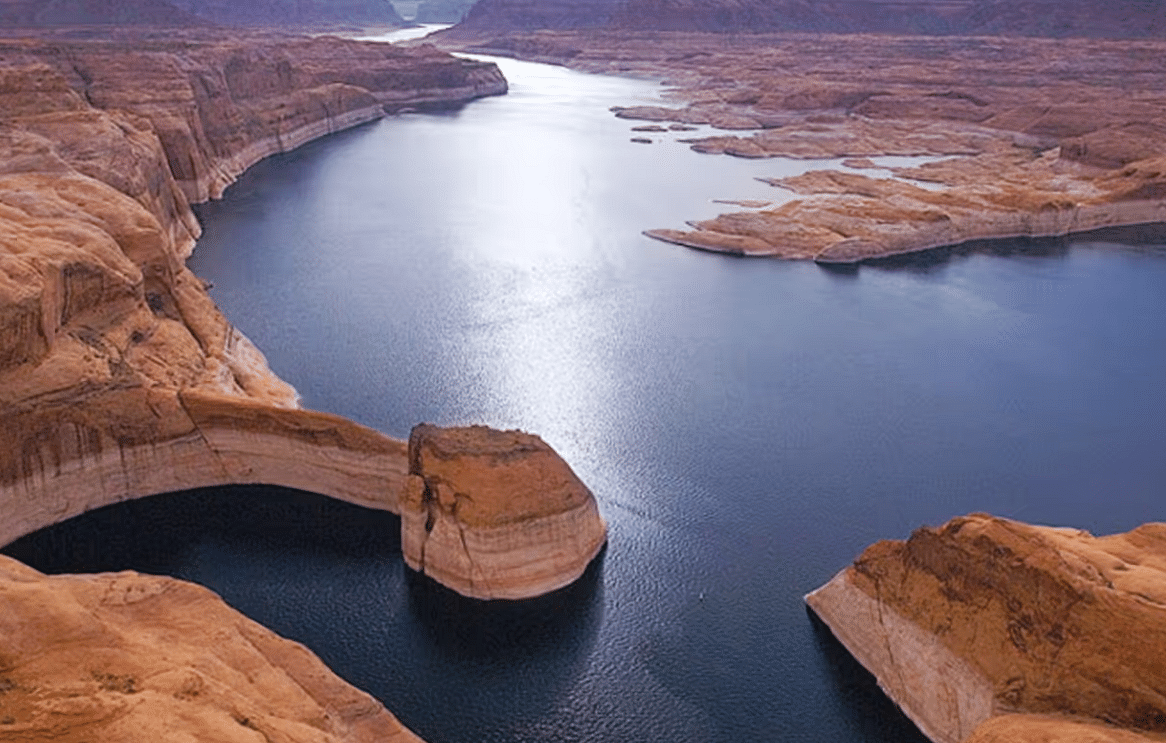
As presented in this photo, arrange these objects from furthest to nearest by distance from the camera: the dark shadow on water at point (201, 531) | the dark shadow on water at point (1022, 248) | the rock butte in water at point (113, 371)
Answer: the dark shadow on water at point (1022, 248)
the rock butte in water at point (113, 371)
the dark shadow on water at point (201, 531)

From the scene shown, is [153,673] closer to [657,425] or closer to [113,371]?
[113,371]

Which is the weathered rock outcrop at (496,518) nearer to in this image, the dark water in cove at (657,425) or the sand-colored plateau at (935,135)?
the dark water in cove at (657,425)

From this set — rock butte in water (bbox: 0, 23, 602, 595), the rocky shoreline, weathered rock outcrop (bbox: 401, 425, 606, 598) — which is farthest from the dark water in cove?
the rocky shoreline

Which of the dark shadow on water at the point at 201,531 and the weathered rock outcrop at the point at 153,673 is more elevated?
the weathered rock outcrop at the point at 153,673

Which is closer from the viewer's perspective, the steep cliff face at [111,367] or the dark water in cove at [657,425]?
the dark water in cove at [657,425]

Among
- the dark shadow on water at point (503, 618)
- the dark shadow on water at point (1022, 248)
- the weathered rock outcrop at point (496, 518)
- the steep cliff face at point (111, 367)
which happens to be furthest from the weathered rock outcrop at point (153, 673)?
the dark shadow on water at point (1022, 248)

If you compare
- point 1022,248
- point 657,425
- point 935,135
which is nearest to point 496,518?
point 657,425

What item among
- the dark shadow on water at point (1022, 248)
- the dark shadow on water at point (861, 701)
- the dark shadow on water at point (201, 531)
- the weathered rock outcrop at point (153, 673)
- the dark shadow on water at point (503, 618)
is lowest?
the dark shadow on water at point (201, 531)
